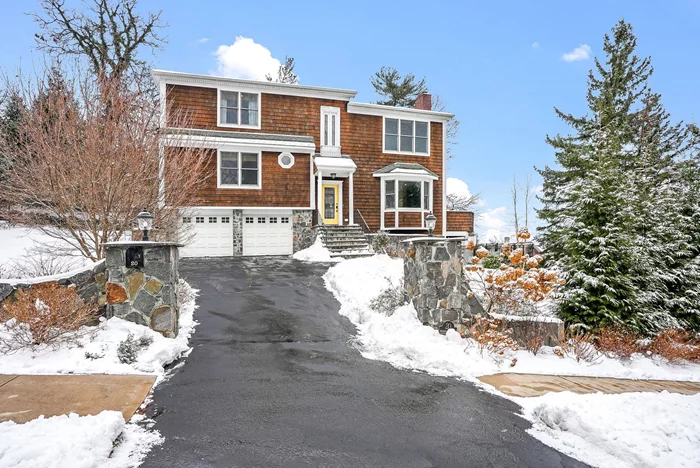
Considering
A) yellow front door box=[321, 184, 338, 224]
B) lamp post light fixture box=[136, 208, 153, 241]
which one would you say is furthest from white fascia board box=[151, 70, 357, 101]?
lamp post light fixture box=[136, 208, 153, 241]

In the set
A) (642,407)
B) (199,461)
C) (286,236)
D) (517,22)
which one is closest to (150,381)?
(199,461)

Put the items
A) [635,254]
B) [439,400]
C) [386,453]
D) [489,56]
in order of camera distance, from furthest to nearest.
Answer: [489,56]
[635,254]
[439,400]
[386,453]

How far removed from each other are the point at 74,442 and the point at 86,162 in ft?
19.5

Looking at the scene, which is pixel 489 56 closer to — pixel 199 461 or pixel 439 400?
pixel 439 400

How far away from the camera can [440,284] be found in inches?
269

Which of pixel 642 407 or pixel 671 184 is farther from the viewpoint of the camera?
pixel 671 184

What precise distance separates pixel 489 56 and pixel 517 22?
255 centimetres

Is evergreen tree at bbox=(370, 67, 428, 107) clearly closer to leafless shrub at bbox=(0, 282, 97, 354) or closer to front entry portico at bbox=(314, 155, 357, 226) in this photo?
front entry portico at bbox=(314, 155, 357, 226)

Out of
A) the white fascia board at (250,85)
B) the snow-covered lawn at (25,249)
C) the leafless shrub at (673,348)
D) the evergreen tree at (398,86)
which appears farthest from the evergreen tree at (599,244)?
the evergreen tree at (398,86)

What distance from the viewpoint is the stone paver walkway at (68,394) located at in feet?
12.4

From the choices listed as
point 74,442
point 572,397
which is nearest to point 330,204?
point 572,397

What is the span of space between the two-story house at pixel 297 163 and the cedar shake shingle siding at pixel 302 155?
4 cm

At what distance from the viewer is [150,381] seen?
471cm

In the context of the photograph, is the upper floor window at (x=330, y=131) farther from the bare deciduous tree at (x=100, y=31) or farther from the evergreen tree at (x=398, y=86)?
the evergreen tree at (x=398, y=86)
